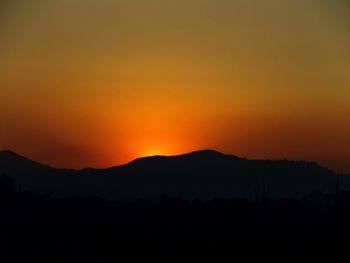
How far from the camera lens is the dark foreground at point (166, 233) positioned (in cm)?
4412

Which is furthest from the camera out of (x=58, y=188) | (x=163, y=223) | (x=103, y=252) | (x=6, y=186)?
(x=58, y=188)

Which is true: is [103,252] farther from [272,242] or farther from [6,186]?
[6,186]

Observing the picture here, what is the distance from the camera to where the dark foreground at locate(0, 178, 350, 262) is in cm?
4412

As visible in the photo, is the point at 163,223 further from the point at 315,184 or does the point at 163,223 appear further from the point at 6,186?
the point at 315,184

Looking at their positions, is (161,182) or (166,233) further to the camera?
(161,182)

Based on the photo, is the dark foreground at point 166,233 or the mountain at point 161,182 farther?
the mountain at point 161,182

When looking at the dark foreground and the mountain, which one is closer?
the dark foreground

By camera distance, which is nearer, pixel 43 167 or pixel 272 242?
pixel 272 242

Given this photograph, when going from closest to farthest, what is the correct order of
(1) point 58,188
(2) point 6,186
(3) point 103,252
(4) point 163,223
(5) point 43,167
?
(3) point 103,252, (4) point 163,223, (2) point 6,186, (1) point 58,188, (5) point 43,167

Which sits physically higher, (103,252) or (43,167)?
(43,167)

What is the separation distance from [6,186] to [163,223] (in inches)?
1285

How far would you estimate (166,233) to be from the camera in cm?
5262

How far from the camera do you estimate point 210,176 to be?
19975 centimetres

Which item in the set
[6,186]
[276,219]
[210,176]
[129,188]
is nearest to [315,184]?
[210,176]
